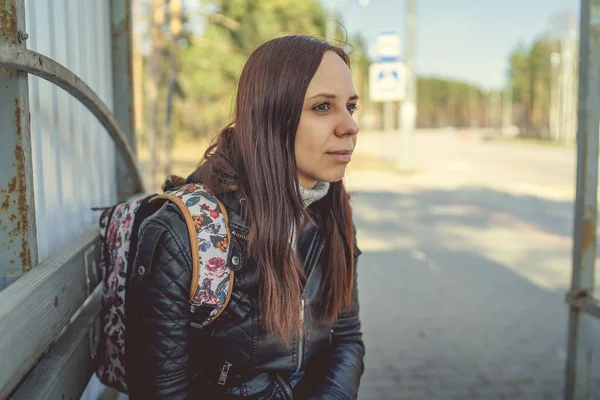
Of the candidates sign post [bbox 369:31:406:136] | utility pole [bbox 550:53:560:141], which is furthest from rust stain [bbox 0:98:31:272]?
utility pole [bbox 550:53:560:141]

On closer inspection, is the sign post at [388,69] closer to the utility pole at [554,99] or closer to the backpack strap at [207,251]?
the backpack strap at [207,251]

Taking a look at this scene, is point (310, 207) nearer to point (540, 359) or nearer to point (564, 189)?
point (540, 359)

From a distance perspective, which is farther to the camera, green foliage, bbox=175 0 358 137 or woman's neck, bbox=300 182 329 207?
green foliage, bbox=175 0 358 137

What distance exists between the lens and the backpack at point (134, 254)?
155cm

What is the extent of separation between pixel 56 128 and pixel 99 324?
0.68m

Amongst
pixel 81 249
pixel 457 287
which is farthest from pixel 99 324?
pixel 457 287

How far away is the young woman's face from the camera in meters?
1.73

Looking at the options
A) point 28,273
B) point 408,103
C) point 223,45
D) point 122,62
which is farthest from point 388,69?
point 28,273

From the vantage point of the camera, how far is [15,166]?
137cm

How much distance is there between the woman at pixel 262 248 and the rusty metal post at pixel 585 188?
188 centimetres

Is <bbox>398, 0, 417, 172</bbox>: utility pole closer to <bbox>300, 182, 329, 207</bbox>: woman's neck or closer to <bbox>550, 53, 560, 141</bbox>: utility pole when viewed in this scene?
A: <bbox>300, 182, 329, 207</bbox>: woman's neck

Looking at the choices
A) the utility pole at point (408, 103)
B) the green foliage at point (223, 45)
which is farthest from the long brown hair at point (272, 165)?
the utility pole at point (408, 103)

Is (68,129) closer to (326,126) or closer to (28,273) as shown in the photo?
(28,273)

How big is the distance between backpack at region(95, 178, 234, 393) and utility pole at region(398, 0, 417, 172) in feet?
61.6
